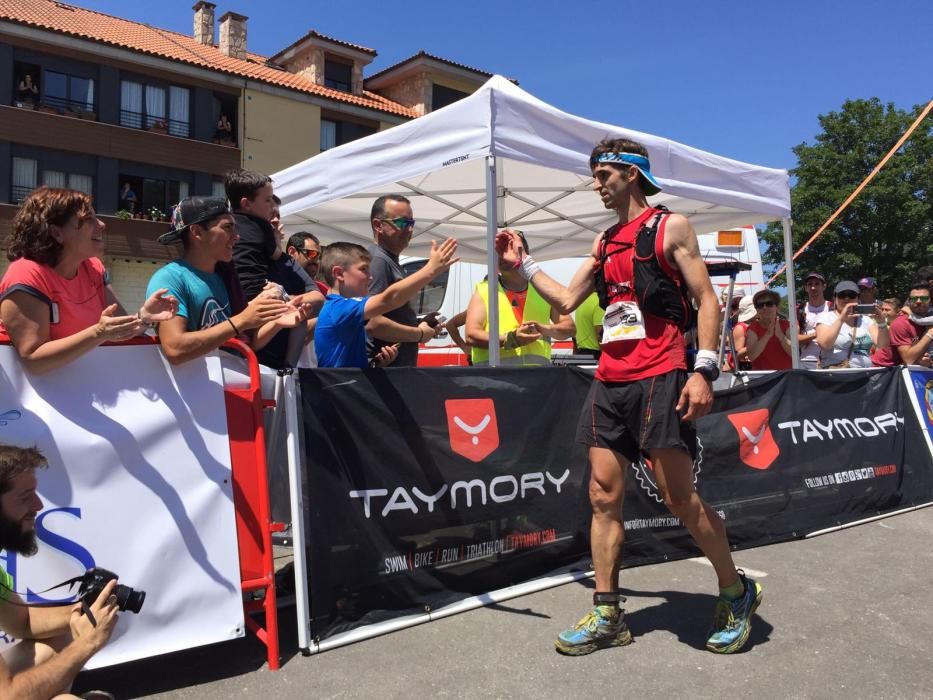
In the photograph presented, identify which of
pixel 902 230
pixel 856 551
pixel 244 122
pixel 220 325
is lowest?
pixel 856 551

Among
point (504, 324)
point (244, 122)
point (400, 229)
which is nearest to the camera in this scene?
point (400, 229)

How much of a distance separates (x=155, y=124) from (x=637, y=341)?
89.2 feet

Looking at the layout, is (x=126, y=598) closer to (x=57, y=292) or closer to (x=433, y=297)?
(x=57, y=292)

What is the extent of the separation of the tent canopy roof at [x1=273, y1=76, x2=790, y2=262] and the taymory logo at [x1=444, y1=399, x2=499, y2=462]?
1631 millimetres

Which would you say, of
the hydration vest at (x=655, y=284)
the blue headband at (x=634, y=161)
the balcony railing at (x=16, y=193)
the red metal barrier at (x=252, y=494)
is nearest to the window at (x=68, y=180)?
the balcony railing at (x=16, y=193)

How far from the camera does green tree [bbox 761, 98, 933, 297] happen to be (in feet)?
118

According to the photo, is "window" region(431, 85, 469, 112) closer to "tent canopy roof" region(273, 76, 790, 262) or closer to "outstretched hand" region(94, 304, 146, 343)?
"tent canopy roof" region(273, 76, 790, 262)

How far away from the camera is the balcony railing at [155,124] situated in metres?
26.1

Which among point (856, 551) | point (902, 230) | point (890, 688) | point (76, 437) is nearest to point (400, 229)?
point (76, 437)

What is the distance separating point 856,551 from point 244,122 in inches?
1082

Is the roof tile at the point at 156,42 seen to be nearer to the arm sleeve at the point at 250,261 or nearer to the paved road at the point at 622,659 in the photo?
the arm sleeve at the point at 250,261

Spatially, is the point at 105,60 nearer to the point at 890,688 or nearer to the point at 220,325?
the point at 220,325

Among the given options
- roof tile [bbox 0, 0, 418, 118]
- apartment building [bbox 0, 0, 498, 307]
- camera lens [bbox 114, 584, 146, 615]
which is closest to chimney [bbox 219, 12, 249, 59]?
apartment building [bbox 0, 0, 498, 307]

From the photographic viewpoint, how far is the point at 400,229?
4.23 metres
